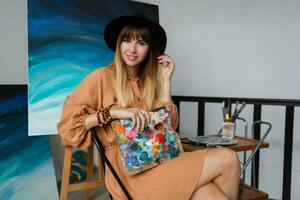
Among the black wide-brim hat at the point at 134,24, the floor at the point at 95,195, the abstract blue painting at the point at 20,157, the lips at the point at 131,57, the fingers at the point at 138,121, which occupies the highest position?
the black wide-brim hat at the point at 134,24

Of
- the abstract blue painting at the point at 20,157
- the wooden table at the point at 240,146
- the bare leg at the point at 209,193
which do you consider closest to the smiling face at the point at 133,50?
the wooden table at the point at 240,146

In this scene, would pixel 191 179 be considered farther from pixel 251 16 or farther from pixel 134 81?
pixel 251 16

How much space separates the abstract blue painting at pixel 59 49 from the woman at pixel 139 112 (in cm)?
53

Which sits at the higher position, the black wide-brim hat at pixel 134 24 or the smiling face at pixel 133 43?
the black wide-brim hat at pixel 134 24

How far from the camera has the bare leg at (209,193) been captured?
1162 millimetres

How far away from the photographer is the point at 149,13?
2346 mm

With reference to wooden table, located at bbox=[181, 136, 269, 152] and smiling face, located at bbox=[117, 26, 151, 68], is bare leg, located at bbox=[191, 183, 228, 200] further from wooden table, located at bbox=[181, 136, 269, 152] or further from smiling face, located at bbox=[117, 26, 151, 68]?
smiling face, located at bbox=[117, 26, 151, 68]

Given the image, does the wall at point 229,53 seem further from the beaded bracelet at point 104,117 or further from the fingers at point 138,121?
the fingers at point 138,121

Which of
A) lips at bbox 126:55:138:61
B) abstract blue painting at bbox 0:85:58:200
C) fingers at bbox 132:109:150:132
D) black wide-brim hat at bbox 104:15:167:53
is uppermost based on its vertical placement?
black wide-brim hat at bbox 104:15:167:53

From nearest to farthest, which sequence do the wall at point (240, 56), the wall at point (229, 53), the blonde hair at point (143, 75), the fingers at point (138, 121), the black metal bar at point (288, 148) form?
the fingers at point (138, 121) < the blonde hair at point (143, 75) < the black metal bar at point (288, 148) < the wall at point (229, 53) < the wall at point (240, 56)

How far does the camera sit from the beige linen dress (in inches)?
46.5

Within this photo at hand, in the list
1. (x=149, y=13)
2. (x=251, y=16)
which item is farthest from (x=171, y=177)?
(x=251, y=16)

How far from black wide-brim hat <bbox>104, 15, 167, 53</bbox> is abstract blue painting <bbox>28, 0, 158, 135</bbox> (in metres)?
0.52

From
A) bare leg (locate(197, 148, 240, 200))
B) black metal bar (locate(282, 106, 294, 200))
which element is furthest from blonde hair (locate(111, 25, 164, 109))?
black metal bar (locate(282, 106, 294, 200))
